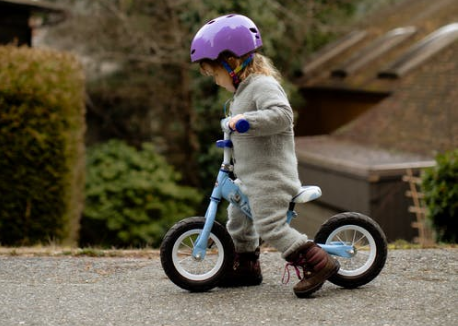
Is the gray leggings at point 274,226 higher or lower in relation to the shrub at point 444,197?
lower

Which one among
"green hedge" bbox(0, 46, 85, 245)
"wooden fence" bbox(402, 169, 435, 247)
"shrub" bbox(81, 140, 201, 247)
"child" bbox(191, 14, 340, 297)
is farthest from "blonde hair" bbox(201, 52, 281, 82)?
"shrub" bbox(81, 140, 201, 247)

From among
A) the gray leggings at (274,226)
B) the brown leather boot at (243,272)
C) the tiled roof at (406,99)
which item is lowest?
the brown leather boot at (243,272)

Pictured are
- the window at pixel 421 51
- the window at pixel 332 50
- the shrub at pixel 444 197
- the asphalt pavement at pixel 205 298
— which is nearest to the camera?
the asphalt pavement at pixel 205 298

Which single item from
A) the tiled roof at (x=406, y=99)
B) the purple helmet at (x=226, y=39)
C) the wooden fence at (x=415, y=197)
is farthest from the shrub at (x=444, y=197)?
the tiled roof at (x=406, y=99)

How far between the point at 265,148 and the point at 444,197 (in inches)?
131

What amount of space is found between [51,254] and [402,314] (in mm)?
Result: 2501

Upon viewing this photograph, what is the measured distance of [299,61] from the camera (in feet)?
55.9

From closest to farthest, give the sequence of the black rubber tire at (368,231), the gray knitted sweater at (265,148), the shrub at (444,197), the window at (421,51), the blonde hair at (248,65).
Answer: the gray knitted sweater at (265,148)
the blonde hair at (248,65)
the black rubber tire at (368,231)
the shrub at (444,197)
the window at (421,51)

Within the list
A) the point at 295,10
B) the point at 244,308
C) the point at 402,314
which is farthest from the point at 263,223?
the point at 295,10

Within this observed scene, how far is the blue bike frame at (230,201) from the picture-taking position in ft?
12.9

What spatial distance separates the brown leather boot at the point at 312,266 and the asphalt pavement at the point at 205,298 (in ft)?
0.22

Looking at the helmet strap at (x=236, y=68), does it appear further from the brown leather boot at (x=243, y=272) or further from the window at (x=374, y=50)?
the window at (x=374, y=50)

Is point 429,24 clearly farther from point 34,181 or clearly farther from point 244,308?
point 244,308

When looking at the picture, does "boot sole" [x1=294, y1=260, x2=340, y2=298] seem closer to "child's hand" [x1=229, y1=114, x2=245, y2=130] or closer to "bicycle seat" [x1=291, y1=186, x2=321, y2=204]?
"bicycle seat" [x1=291, y1=186, x2=321, y2=204]
